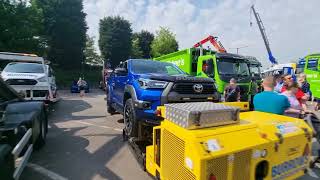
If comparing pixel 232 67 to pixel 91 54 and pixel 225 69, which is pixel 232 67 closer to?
pixel 225 69

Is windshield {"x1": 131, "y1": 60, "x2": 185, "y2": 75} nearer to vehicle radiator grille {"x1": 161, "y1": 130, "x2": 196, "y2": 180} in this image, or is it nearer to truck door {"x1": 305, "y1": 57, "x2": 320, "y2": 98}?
vehicle radiator grille {"x1": 161, "y1": 130, "x2": 196, "y2": 180}

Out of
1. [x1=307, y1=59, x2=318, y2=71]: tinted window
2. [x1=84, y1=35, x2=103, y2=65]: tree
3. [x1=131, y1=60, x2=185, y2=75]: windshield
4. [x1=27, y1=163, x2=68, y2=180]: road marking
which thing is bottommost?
[x1=27, y1=163, x2=68, y2=180]: road marking

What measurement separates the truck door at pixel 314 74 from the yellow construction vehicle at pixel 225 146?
40.2 feet

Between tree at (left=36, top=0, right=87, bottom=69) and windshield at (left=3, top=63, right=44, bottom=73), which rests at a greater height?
tree at (left=36, top=0, right=87, bottom=69)

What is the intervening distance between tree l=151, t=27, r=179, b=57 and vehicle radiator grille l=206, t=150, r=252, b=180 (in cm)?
4648

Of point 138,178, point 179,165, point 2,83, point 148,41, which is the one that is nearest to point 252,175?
point 179,165

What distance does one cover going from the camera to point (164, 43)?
164 ft

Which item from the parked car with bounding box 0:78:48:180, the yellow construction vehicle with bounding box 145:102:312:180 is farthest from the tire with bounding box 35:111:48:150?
the yellow construction vehicle with bounding box 145:102:312:180

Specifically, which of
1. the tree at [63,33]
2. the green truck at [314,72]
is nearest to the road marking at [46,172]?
the green truck at [314,72]

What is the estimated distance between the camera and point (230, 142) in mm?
2824

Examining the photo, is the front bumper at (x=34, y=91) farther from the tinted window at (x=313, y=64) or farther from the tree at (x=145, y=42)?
the tree at (x=145, y=42)

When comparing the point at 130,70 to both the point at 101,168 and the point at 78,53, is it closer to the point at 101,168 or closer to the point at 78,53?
the point at 101,168

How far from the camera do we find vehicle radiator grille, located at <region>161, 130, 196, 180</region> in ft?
9.63

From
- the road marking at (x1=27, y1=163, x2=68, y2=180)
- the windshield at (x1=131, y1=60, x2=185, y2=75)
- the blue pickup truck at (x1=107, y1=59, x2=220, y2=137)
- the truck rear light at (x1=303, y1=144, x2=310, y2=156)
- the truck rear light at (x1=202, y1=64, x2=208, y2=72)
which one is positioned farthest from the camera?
the truck rear light at (x1=202, y1=64, x2=208, y2=72)
